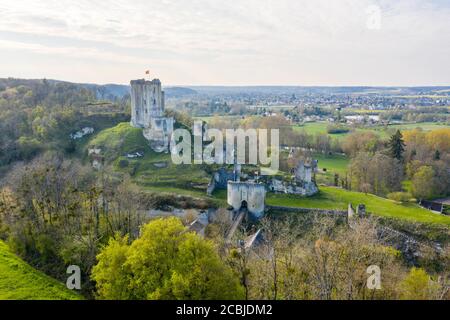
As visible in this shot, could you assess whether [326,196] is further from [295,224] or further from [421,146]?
[421,146]

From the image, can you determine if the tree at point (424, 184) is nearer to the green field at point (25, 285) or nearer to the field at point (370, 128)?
the field at point (370, 128)

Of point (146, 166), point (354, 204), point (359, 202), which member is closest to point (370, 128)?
point (359, 202)

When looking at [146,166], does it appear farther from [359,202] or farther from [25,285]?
[25,285]

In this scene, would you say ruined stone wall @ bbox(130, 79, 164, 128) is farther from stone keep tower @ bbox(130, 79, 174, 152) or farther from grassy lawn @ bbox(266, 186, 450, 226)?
grassy lawn @ bbox(266, 186, 450, 226)

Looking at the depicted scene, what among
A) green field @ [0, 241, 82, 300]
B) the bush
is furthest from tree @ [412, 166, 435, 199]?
green field @ [0, 241, 82, 300]

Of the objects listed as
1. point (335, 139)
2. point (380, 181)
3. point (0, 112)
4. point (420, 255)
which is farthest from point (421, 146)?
point (0, 112)

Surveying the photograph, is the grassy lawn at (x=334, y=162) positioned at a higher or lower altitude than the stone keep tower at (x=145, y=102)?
lower

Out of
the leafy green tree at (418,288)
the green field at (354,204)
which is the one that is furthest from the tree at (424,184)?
the leafy green tree at (418,288)
